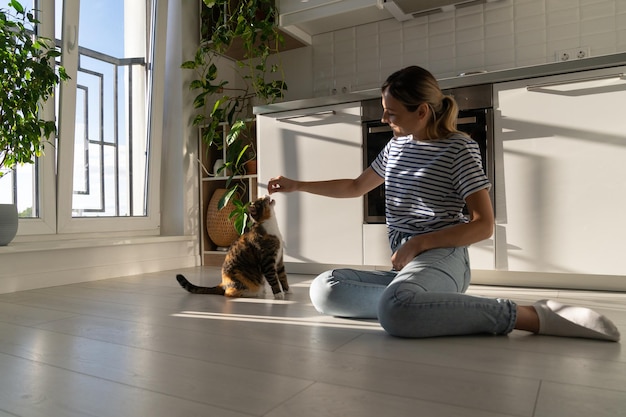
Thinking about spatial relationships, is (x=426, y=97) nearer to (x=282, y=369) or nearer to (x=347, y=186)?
(x=347, y=186)

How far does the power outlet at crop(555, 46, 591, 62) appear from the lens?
9.10ft

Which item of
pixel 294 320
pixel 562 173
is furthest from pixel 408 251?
pixel 562 173

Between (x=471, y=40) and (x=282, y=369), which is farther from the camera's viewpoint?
(x=471, y=40)

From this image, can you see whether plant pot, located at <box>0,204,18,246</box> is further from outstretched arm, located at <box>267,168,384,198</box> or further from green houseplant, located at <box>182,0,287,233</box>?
outstretched arm, located at <box>267,168,384,198</box>

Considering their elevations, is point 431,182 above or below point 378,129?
below

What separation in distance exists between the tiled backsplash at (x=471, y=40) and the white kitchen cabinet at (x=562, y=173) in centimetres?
79

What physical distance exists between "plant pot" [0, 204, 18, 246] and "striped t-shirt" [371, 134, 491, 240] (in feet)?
Answer: 6.45

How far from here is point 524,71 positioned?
7.54 ft

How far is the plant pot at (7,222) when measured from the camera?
2352 millimetres

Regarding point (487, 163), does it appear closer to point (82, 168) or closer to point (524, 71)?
point (524, 71)

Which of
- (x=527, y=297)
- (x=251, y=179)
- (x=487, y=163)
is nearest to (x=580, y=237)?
(x=527, y=297)

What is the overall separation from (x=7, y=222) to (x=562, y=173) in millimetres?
2804

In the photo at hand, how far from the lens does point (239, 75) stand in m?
3.99

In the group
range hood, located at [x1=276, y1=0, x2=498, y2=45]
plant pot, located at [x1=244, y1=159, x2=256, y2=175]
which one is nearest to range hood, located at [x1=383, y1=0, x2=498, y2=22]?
range hood, located at [x1=276, y1=0, x2=498, y2=45]
